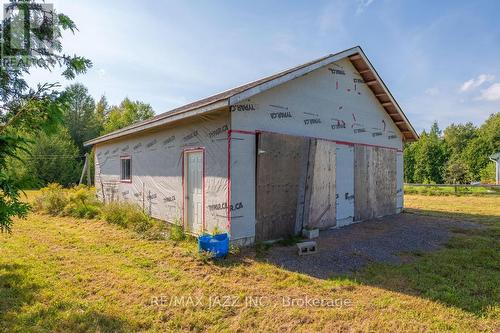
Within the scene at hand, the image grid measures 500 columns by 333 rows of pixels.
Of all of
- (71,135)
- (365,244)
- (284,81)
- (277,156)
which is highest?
(71,135)

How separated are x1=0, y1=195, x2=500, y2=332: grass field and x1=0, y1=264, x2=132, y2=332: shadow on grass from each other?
11 millimetres

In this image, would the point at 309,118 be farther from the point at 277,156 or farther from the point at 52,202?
the point at 52,202

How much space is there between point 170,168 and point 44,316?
4851 millimetres

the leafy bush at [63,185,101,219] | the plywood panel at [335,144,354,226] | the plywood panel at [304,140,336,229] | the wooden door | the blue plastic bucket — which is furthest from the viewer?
the leafy bush at [63,185,101,219]

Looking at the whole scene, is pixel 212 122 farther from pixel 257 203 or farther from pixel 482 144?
pixel 482 144

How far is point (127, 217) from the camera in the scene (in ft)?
25.8

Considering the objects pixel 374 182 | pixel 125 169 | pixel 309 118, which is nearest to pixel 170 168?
pixel 125 169

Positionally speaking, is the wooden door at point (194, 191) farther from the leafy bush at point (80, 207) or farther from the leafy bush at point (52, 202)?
the leafy bush at point (52, 202)

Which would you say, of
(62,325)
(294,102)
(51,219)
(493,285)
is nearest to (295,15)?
(294,102)

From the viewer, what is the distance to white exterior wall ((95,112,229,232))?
6.05m

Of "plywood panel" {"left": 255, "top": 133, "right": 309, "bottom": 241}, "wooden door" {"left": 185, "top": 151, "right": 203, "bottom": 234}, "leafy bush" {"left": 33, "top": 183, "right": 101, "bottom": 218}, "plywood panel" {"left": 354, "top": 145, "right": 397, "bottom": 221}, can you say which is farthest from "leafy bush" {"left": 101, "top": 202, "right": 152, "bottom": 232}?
"plywood panel" {"left": 354, "top": 145, "right": 397, "bottom": 221}

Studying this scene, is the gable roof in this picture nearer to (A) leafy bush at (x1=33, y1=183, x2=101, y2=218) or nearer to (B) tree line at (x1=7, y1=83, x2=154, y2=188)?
(B) tree line at (x1=7, y1=83, x2=154, y2=188)

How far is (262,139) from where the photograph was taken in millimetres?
6125

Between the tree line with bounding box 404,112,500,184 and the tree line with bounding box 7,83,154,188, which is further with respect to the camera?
the tree line with bounding box 404,112,500,184
